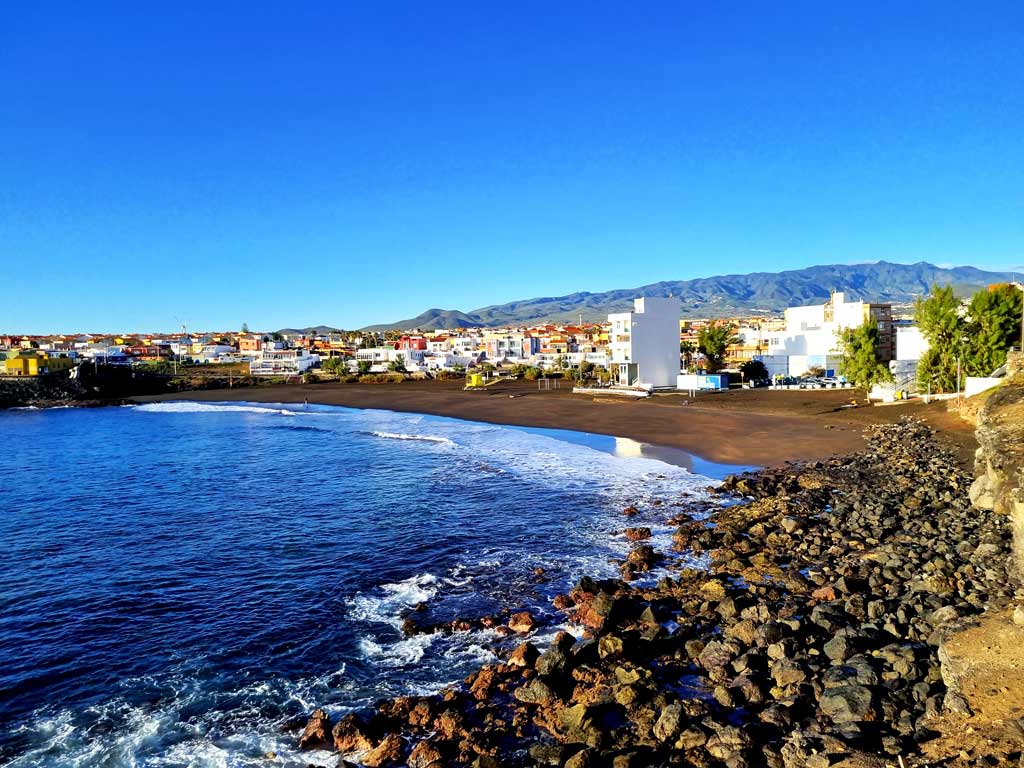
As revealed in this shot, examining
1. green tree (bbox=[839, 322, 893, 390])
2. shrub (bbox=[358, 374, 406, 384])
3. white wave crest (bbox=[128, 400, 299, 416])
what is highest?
green tree (bbox=[839, 322, 893, 390])

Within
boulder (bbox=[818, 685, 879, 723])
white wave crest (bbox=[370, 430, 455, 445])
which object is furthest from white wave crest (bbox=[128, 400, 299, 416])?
boulder (bbox=[818, 685, 879, 723])

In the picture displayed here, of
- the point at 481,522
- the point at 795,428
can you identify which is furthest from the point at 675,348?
the point at 481,522

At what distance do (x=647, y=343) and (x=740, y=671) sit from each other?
179ft

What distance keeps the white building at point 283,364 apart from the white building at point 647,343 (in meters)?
64.4

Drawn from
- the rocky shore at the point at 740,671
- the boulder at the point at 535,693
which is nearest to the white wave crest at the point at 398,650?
the rocky shore at the point at 740,671

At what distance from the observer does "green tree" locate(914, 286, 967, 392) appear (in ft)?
143

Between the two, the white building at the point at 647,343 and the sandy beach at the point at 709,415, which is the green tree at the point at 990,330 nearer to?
the sandy beach at the point at 709,415

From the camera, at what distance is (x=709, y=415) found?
45.8 meters

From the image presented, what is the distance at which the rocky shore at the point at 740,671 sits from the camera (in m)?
8.92

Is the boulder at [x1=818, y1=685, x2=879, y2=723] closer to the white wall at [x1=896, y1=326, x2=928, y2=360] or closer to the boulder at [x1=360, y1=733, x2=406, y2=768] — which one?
the boulder at [x1=360, y1=733, x2=406, y2=768]

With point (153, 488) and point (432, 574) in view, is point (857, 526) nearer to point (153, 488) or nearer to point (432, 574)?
point (432, 574)

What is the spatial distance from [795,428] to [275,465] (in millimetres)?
29151

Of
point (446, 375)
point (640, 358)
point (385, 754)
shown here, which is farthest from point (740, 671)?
point (446, 375)

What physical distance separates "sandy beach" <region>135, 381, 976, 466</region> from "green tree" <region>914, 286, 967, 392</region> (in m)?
4.47
